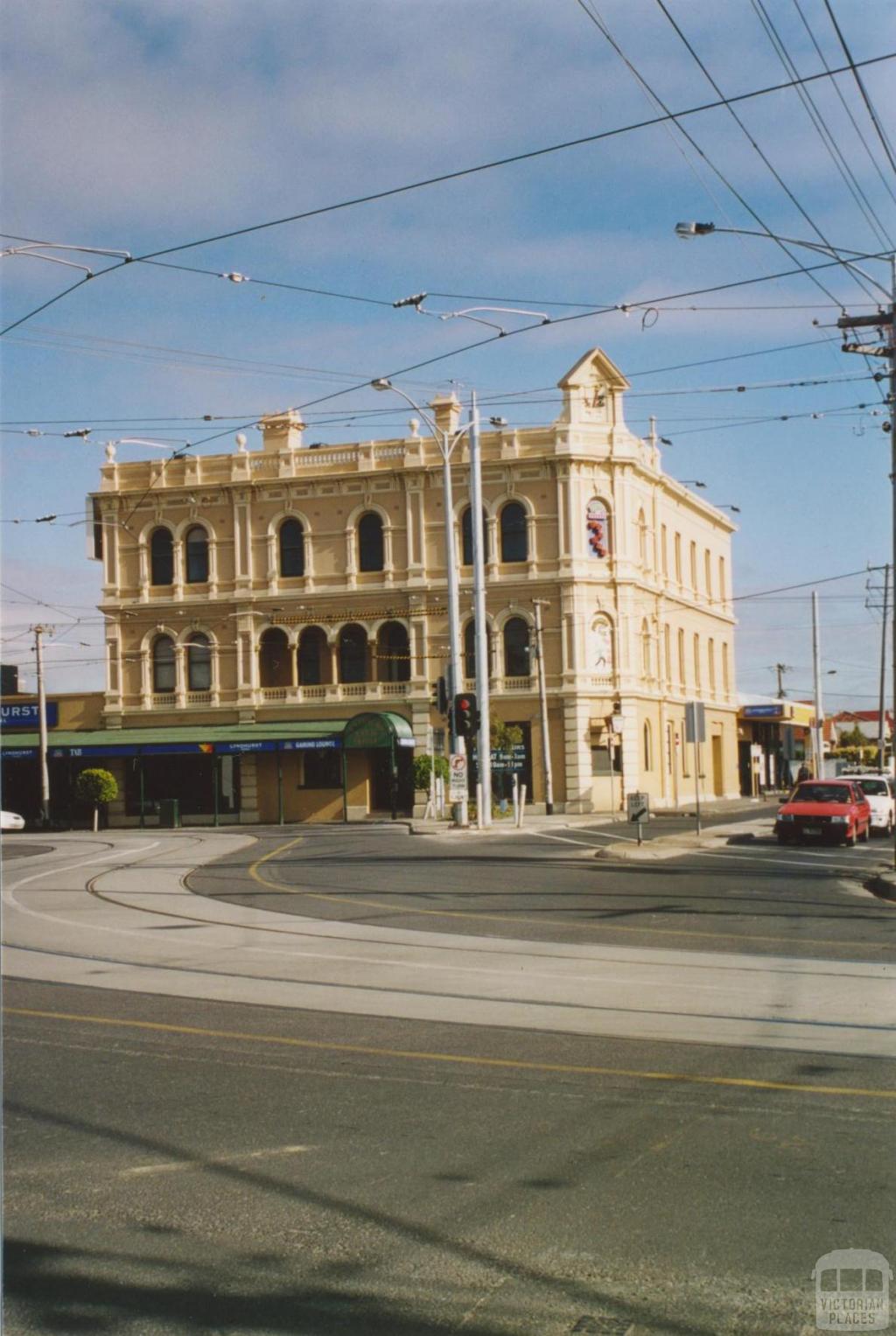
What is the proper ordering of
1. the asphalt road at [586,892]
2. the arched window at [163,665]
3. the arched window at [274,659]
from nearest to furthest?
the asphalt road at [586,892] < the arched window at [274,659] < the arched window at [163,665]

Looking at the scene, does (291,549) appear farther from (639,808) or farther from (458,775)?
(639,808)

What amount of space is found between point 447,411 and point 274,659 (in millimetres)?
11848

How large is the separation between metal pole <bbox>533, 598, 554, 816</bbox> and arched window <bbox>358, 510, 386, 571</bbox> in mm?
6558

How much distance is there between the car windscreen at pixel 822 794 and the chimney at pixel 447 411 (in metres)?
24.2

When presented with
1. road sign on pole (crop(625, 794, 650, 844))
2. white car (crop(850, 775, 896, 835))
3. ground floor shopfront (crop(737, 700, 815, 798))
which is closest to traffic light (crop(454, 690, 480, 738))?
road sign on pole (crop(625, 794, 650, 844))

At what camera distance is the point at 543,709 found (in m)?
52.2

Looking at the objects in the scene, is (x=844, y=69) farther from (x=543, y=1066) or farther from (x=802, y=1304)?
(x=802, y=1304)

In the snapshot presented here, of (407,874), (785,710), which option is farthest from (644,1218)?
(785,710)

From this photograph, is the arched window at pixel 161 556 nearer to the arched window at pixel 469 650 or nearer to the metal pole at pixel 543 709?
the arched window at pixel 469 650

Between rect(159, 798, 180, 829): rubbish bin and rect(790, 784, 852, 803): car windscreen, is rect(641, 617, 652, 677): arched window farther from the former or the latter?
rect(790, 784, 852, 803): car windscreen

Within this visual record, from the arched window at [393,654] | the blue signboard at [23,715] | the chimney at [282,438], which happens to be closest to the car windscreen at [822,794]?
the arched window at [393,654]

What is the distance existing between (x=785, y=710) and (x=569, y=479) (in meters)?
29.2

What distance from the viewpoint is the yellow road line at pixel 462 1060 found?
26.1 ft

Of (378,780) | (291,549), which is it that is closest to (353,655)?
(291,549)
